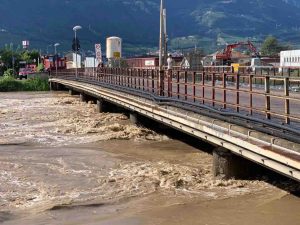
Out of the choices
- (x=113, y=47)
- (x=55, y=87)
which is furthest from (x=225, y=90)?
(x=55, y=87)

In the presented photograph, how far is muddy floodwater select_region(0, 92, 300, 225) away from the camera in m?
11.4

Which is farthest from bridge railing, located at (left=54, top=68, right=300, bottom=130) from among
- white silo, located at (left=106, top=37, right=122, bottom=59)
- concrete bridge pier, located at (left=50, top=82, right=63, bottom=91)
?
concrete bridge pier, located at (left=50, top=82, right=63, bottom=91)

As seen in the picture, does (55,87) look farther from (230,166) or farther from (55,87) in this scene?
(230,166)

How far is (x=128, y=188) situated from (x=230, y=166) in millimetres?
2559

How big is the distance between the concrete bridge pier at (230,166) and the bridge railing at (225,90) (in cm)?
108

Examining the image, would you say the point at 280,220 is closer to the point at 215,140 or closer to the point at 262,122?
the point at 262,122

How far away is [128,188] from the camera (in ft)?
45.7

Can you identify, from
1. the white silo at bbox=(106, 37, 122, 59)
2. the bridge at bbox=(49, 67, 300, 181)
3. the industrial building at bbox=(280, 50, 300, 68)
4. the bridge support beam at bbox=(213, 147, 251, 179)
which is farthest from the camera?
the white silo at bbox=(106, 37, 122, 59)

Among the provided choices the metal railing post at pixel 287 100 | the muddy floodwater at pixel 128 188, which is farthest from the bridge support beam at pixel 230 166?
the metal railing post at pixel 287 100

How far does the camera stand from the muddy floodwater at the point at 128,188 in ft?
37.6

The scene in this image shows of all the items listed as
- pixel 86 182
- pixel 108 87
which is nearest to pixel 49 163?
pixel 86 182

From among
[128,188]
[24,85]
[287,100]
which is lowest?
[128,188]

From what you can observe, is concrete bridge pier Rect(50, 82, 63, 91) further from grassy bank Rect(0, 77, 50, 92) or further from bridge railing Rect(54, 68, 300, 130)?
bridge railing Rect(54, 68, 300, 130)

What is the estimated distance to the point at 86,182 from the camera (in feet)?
48.9
